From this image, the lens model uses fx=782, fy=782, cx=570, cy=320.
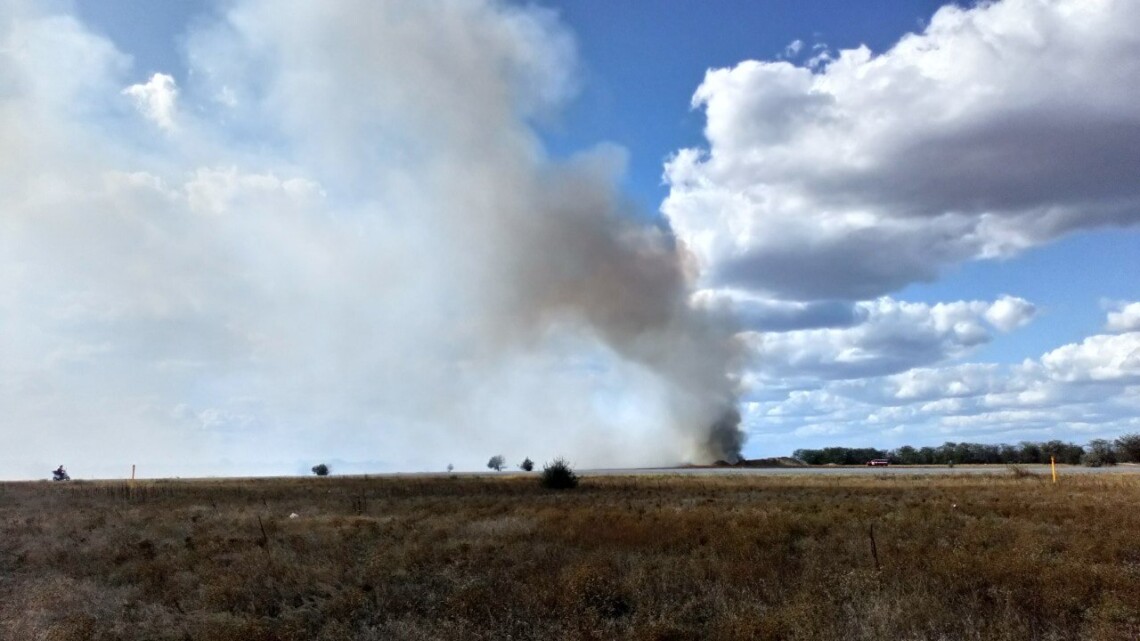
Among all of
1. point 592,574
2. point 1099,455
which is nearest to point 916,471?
point 1099,455

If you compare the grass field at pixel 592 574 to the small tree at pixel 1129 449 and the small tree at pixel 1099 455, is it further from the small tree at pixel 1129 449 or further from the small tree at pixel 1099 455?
the small tree at pixel 1129 449

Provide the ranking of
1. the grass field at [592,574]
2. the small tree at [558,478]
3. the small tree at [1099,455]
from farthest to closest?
the small tree at [1099,455]
the small tree at [558,478]
the grass field at [592,574]

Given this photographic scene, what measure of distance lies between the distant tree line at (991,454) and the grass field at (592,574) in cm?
6267

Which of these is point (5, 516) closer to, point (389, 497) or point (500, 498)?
point (389, 497)

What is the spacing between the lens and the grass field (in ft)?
37.0

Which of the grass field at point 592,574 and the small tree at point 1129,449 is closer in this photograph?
the grass field at point 592,574

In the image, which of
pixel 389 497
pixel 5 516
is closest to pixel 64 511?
pixel 5 516

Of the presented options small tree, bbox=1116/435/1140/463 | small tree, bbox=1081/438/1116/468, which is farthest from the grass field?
small tree, bbox=1116/435/1140/463

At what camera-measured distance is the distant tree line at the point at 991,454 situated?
82250mm

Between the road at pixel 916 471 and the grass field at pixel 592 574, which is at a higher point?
the grass field at pixel 592 574

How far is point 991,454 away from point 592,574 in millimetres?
113156

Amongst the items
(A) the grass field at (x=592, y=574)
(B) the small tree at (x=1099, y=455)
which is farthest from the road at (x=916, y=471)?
(A) the grass field at (x=592, y=574)

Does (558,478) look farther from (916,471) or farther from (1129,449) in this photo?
(1129,449)

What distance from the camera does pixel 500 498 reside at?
34688 millimetres
